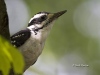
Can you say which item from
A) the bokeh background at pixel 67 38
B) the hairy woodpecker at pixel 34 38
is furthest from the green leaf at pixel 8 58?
the bokeh background at pixel 67 38

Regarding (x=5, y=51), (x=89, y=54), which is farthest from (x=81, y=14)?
(x=5, y=51)

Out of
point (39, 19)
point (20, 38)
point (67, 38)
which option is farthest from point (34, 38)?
point (67, 38)

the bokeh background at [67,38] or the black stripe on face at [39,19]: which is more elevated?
the bokeh background at [67,38]

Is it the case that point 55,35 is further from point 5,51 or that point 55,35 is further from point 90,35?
point 5,51

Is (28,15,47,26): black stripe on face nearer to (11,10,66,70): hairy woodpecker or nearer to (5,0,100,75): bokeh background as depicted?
(11,10,66,70): hairy woodpecker

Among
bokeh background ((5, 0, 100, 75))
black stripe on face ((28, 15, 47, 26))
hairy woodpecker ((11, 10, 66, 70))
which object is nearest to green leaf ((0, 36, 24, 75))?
hairy woodpecker ((11, 10, 66, 70))

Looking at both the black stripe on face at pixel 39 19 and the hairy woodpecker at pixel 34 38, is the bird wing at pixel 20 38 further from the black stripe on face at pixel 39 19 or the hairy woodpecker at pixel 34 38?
the black stripe on face at pixel 39 19
